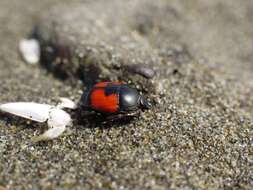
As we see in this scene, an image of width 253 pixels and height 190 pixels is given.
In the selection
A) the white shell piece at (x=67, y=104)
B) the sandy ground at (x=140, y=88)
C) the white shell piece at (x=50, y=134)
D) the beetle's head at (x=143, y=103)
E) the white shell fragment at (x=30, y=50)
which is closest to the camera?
the sandy ground at (x=140, y=88)

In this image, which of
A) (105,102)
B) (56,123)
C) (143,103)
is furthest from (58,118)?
(143,103)

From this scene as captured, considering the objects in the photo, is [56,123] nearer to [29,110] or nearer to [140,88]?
[29,110]

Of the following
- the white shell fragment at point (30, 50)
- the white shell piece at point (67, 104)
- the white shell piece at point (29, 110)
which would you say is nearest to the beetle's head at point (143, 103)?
the white shell piece at point (67, 104)

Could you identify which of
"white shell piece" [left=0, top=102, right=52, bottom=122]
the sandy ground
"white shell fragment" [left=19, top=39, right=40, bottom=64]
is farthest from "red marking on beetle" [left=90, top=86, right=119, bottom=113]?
"white shell fragment" [left=19, top=39, right=40, bottom=64]

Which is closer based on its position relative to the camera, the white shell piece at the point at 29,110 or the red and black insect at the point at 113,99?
the red and black insect at the point at 113,99

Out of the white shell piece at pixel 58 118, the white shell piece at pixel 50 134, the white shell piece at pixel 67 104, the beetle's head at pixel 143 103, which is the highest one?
the beetle's head at pixel 143 103

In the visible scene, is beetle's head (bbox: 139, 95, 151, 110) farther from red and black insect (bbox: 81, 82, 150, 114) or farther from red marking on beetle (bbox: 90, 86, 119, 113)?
red marking on beetle (bbox: 90, 86, 119, 113)

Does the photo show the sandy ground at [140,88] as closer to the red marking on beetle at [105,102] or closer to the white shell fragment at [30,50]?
the white shell fragment at [30,50]

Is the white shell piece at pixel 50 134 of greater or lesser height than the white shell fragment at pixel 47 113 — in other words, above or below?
below
